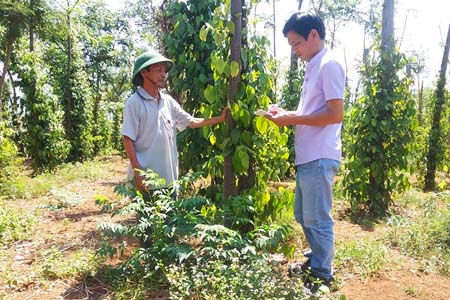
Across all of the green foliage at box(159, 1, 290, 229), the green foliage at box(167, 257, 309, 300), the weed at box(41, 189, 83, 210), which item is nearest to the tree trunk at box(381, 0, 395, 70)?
the green foliage at box(159, 1, 290, 229)

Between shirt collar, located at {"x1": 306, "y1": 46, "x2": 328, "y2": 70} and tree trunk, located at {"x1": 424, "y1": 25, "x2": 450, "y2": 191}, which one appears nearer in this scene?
shirt collar, located at {"x1": 306, "y1": 46, "x2": 328, "y2": 70}

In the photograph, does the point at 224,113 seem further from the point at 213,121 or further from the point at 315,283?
the point at 315,283

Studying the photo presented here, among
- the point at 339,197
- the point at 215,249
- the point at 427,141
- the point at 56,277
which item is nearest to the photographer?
the point at 215,249

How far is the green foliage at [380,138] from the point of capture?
529 cm

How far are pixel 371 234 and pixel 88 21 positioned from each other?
691 inches

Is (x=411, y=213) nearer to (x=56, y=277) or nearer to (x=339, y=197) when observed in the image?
(x=339, y=197)

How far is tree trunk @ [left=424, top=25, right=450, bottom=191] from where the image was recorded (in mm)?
8781

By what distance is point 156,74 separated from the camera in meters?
2.83

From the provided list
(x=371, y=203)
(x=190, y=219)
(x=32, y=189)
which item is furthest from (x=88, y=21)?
(x=190, y=219)

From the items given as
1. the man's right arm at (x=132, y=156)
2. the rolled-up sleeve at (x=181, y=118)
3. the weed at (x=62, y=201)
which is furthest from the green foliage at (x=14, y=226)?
the rolled-up sleeve at (x=181, y=118)

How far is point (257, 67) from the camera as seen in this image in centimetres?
316

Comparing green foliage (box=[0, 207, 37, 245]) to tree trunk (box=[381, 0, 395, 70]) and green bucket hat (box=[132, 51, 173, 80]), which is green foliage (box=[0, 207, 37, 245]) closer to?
green bucket hat (box=[132, 51, 173, 80])

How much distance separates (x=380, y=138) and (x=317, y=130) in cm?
329

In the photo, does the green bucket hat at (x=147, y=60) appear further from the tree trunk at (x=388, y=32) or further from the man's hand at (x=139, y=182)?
the tree trunk at (x=388, y=32)
